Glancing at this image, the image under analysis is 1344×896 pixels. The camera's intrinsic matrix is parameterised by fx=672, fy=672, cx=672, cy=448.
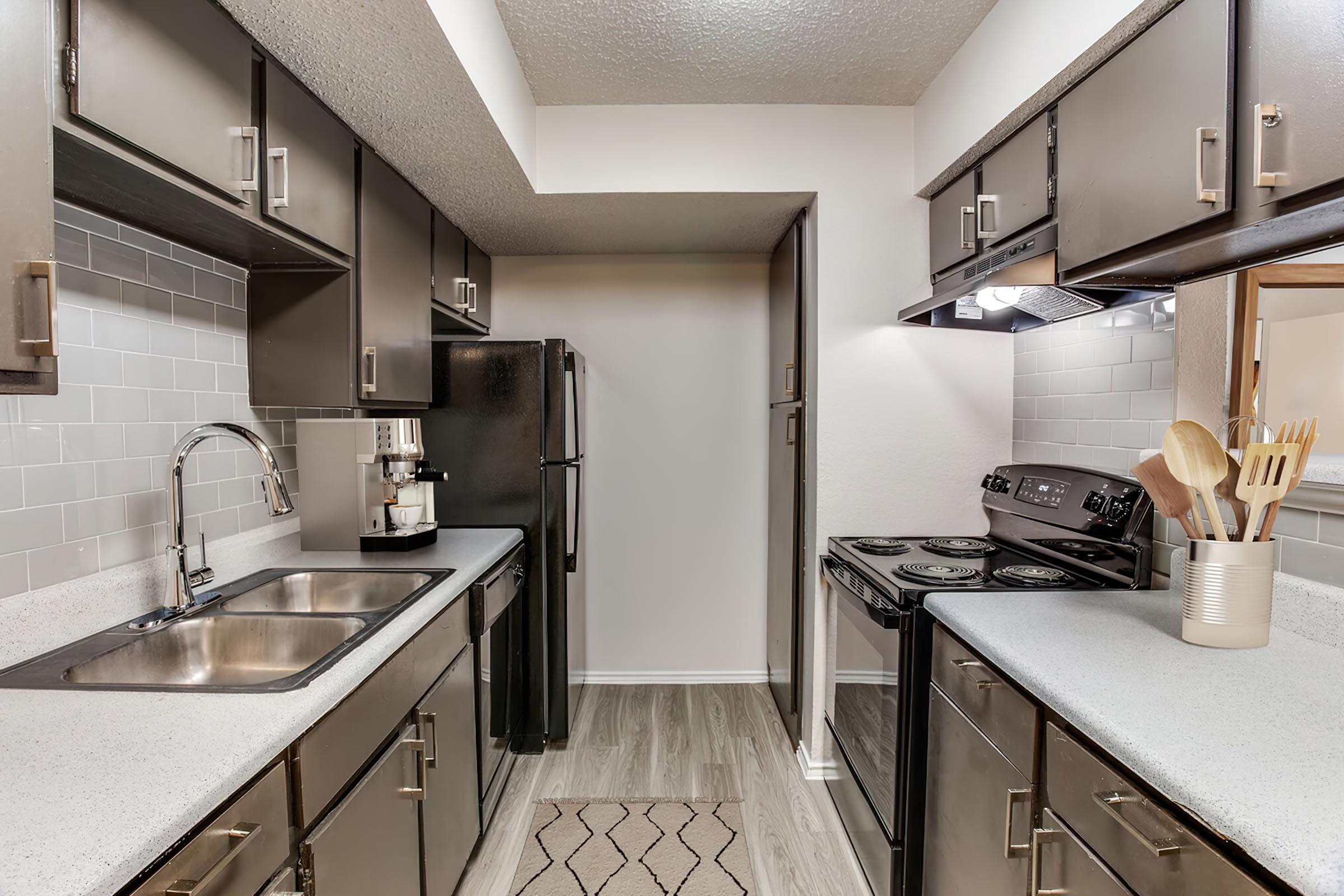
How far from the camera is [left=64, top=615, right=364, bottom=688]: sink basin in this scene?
4.58ft

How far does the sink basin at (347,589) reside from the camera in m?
Result: 1.83

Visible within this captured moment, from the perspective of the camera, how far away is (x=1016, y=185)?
1854 millimetres

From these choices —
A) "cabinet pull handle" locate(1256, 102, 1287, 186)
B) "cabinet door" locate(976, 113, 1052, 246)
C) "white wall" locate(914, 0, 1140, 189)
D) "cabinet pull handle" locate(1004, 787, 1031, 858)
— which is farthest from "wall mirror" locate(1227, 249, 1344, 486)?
"cabinet pull handle" locate(1004, 787, 1031, 858)

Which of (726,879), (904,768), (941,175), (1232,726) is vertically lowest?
(726,879)

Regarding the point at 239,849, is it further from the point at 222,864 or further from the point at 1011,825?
the point at 1011,825

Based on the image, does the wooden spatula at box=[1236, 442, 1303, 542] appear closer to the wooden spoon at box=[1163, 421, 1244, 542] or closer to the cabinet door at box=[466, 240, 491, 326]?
the wooden spoon at box=[1163, 421, 1244, 542]

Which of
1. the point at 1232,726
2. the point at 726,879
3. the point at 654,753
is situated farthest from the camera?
the point at 654,753

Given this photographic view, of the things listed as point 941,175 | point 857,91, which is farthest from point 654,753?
point 857,91

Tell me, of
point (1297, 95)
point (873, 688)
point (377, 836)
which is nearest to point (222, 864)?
point (377, 836)

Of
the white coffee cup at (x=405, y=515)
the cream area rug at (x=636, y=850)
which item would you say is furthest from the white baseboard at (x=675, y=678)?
the white coffee cup at (x=405, y=515)

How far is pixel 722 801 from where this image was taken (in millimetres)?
2350

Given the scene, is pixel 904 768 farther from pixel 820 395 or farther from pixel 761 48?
pixel 761 48

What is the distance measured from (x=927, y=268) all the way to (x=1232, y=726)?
179cm

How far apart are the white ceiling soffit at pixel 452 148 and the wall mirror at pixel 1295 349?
138cm
